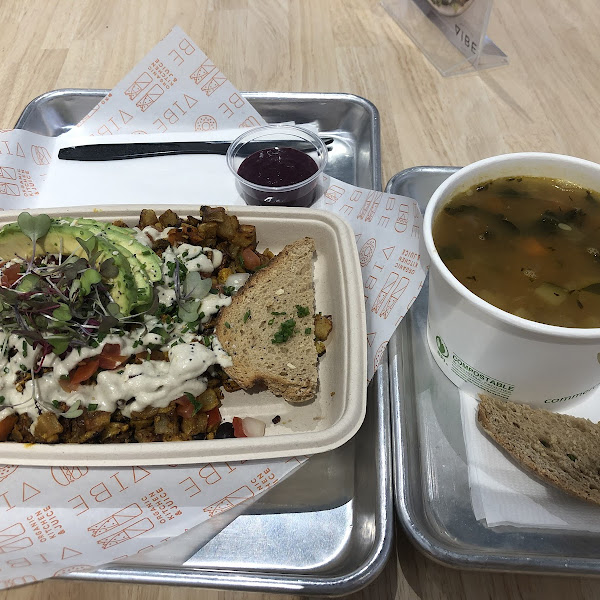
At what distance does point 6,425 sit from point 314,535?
3.31ft

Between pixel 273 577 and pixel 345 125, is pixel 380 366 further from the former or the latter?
pixel 345 125

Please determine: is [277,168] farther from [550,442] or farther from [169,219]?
[550,442]

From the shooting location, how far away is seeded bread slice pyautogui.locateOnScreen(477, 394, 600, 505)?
1.44 meters

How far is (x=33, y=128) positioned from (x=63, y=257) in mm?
1254

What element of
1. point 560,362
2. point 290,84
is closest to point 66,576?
point 560,362

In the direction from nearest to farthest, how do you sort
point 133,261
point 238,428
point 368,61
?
point 238,428 < point 133,261 < point 368,61

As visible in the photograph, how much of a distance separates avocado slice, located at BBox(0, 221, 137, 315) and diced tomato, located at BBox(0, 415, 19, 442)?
0.46m

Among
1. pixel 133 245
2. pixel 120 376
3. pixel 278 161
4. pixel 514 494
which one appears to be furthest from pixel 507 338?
pixel 278 161

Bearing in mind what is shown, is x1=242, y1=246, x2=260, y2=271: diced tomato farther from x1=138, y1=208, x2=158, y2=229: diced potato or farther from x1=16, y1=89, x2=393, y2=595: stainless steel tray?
x1=16, y1=89, x2=393, y2=595: stainless steel tray

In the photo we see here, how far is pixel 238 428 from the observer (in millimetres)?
1677

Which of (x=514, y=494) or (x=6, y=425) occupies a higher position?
(x=514, y=494)

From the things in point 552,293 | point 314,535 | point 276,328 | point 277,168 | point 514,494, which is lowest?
point 314,535

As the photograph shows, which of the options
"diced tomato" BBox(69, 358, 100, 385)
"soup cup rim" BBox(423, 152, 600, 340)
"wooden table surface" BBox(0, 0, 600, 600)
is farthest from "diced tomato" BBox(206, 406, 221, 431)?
"wooden table surface" BBox(0, 0, 600, 600)

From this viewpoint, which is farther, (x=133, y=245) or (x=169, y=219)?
(x=169, y=219)
